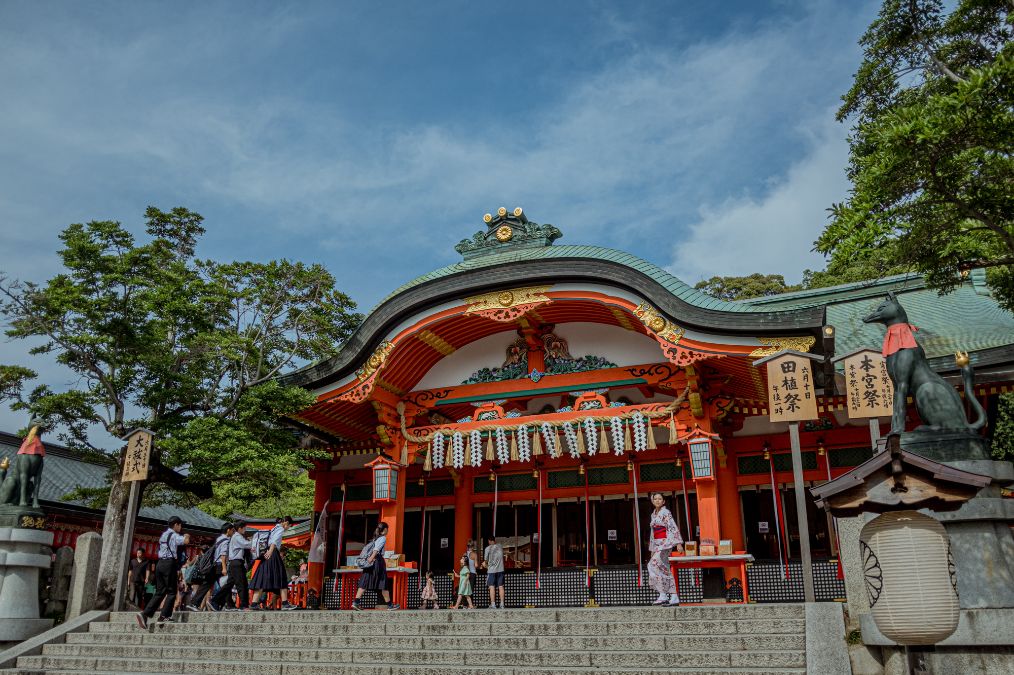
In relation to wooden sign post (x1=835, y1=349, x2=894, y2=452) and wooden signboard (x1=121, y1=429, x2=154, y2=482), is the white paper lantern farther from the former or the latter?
wooden signboard (x1=121, y1=429, x2=154, y2=482)

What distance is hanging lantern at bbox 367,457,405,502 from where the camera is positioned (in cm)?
1387

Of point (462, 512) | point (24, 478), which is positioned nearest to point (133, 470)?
point (24, 478)

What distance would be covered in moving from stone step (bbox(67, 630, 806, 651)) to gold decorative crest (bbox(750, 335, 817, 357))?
16.4 feet

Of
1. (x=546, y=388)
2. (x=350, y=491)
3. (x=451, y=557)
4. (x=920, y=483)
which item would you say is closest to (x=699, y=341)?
(x=546, y=388)

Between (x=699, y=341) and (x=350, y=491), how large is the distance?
29.8 feet

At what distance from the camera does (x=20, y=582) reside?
11195 mm

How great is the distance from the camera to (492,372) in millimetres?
14680

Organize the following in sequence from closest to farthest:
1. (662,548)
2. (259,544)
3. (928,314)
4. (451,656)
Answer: (451,656) → (662,548) → (259,544) → (928,314)

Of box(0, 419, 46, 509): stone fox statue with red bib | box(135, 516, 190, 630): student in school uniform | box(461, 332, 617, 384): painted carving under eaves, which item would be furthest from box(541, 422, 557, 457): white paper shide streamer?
box(0, 419, 46, 509): stone fox statue with red bib

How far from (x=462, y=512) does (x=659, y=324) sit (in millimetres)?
6473

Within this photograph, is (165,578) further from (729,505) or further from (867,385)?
(867,385)

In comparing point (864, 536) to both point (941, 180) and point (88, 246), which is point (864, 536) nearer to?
point (941, 180)

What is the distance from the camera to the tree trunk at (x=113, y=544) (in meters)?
12.6

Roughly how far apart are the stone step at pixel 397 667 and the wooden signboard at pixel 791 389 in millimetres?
3476
